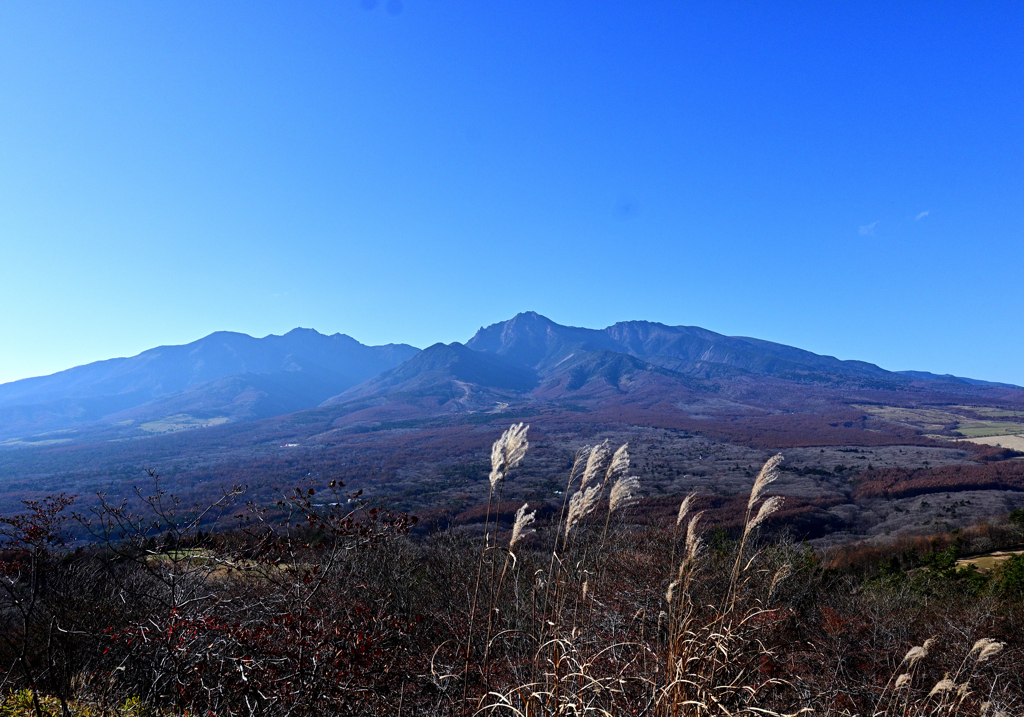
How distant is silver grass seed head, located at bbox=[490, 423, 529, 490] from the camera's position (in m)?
2.56

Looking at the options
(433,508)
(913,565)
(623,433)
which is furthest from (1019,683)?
(623,433)

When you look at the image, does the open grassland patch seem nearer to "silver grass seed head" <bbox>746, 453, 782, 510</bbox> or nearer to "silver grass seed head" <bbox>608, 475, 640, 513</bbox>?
"silver grass seed head" <bbox>746, 453, 782, 510</bbox>

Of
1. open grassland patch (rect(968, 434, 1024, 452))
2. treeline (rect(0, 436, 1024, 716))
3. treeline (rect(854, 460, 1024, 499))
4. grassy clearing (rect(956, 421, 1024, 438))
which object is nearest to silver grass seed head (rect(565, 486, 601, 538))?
treeline (rect(0, 436, 1024, 716))

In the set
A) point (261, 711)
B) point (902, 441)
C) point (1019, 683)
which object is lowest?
point (902, 441)

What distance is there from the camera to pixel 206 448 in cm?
8188

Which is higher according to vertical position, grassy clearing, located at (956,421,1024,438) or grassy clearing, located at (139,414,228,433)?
grassy clearing, located at (139,414,228,433)

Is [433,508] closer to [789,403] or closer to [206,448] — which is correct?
[206,448]

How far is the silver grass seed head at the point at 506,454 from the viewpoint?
2562 millimetres

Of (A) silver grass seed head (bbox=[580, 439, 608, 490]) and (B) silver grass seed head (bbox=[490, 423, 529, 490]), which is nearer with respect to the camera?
(B) silver grass seed head (bbox=[490, 423, 529, 490])

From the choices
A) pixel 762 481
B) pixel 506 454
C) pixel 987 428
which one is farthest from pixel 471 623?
pixel 987 428

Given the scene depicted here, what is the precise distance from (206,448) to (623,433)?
74.7m

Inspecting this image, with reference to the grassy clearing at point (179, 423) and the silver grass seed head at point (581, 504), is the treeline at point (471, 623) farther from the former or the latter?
the grassy clearing at point (179, 423)

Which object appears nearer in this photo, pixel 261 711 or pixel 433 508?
pixel 261 711

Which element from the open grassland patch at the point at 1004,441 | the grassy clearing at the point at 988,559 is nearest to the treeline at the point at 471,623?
the grassy clearing at the point at 988,559
